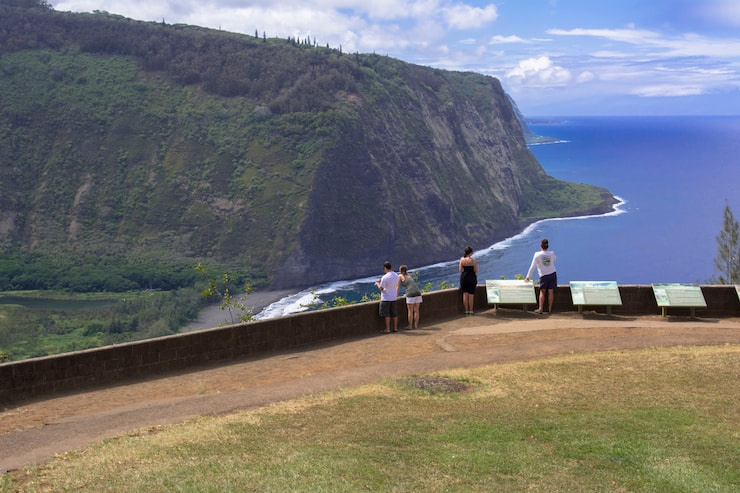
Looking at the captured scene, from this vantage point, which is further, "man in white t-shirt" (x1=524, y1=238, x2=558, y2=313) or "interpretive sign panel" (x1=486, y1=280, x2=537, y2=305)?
"interpretive sign panel" (x1=486, y1=280, x2=537, y2=305)

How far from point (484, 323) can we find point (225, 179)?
114m

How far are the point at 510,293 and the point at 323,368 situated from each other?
6.58 metres

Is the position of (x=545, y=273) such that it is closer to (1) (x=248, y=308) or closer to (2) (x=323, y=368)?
(2) (x=323, y=368)

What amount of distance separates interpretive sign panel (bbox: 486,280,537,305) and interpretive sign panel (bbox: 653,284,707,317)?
10.1 ft

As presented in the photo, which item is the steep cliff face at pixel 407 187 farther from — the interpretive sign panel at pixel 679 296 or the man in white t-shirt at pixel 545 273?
the interpretive sign panel at pixel 679 296

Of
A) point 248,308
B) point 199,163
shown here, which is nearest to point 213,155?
point 199,163

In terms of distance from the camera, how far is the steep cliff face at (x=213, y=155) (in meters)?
127

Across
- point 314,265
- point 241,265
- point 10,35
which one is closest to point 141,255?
point 241,265

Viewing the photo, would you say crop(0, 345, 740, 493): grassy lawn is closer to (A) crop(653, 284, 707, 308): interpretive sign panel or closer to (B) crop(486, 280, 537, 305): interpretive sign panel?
(A) crop(653, 284, 707, 308): interpretive sign panel

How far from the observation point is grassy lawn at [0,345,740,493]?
10.5 meters

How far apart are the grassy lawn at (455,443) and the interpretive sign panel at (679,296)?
580 centimetres

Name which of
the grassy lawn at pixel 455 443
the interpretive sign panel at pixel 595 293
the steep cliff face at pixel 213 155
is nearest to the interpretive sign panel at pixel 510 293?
the interpretive sign panel at pixel 595 293

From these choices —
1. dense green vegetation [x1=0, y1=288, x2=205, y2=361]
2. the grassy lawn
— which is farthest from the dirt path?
dense green vegetation [x1=0, y1=288, x2=205, y2=361]

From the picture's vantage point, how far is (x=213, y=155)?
137000mm
